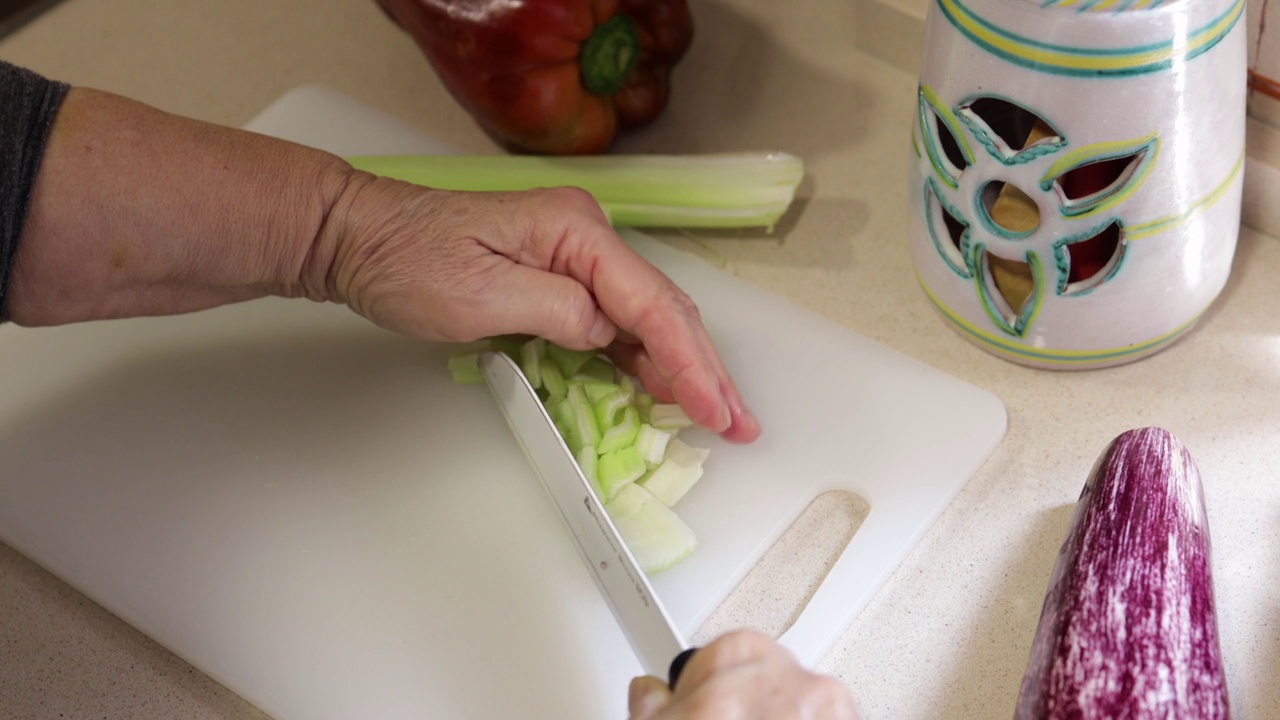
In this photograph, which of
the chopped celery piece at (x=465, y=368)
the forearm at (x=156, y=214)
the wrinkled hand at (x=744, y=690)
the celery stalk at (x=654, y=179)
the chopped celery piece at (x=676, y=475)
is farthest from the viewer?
the celery stalk at (x=654, y=179)

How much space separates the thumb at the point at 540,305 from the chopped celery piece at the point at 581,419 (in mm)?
78

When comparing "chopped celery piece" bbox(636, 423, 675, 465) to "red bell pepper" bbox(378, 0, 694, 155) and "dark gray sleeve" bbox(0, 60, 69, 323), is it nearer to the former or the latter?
"red bell pepper" bbox(378, 0, 694, 155)

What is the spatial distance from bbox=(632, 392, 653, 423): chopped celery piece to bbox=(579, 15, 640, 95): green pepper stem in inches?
16.7

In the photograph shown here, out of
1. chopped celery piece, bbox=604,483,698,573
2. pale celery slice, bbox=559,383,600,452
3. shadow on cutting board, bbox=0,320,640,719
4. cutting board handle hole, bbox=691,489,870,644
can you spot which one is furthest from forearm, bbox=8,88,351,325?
cutting board handle hole, bbox=691,489,870,644

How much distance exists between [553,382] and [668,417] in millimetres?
123

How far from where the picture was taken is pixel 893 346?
1.29m

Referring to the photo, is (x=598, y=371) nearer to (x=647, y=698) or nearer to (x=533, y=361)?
(x=533, y=361)

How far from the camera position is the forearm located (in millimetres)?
1038

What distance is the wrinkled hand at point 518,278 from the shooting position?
1.11 metres

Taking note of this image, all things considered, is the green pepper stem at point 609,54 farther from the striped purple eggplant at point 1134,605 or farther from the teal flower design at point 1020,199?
the striped purple eggplant at point 1134,605

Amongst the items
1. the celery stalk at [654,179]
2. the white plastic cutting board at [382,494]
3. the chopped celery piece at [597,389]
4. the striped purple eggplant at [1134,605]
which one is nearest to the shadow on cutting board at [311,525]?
the white plastic cutting board at [382,494]

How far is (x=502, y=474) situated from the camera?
1.21 m

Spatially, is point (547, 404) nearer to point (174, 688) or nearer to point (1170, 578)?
point (174, 688)

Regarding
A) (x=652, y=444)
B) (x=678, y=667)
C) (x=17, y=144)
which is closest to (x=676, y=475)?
(x=652, y=444)
